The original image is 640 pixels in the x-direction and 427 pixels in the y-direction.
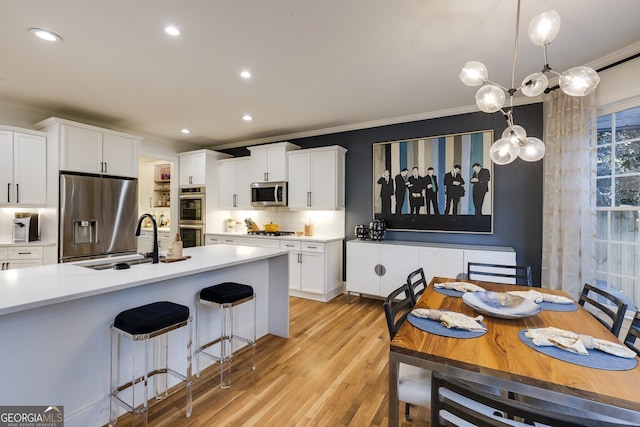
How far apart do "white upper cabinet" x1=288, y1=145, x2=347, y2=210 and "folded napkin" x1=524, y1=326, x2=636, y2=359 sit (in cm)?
330

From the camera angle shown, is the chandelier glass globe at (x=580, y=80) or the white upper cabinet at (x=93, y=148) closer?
the chandelier glass globe at (x=580, y=80)

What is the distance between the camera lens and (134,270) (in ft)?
6.48

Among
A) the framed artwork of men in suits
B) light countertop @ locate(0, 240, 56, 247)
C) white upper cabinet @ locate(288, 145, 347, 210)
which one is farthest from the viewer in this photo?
white upper cabinet @ locate(288, 145, 347, 210)

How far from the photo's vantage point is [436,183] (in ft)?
13.2

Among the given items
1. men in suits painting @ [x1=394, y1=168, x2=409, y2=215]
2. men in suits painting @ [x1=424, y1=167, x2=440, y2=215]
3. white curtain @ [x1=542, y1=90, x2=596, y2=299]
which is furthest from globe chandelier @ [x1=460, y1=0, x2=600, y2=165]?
men in suits painting @ [x1=394, y1=168, x2=409, y2=215]

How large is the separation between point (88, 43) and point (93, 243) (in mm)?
2585

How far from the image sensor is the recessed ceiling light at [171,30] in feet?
7.03

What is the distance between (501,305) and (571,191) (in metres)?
1.87

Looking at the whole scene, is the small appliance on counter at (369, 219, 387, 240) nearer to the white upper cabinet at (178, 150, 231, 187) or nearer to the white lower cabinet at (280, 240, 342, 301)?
the white lower cabinet at (280, 240, 342, 301)

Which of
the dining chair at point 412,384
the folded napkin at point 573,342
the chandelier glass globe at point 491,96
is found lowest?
the dining chair at point 412,384

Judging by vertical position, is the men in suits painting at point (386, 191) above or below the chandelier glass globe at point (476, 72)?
below

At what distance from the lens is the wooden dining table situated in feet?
3.03

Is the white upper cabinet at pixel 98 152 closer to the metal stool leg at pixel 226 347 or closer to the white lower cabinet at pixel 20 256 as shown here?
the white lower cabinet at pixel 20 256

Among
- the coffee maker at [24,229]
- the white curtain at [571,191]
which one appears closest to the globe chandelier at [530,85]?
the white curtain at [571,191]
